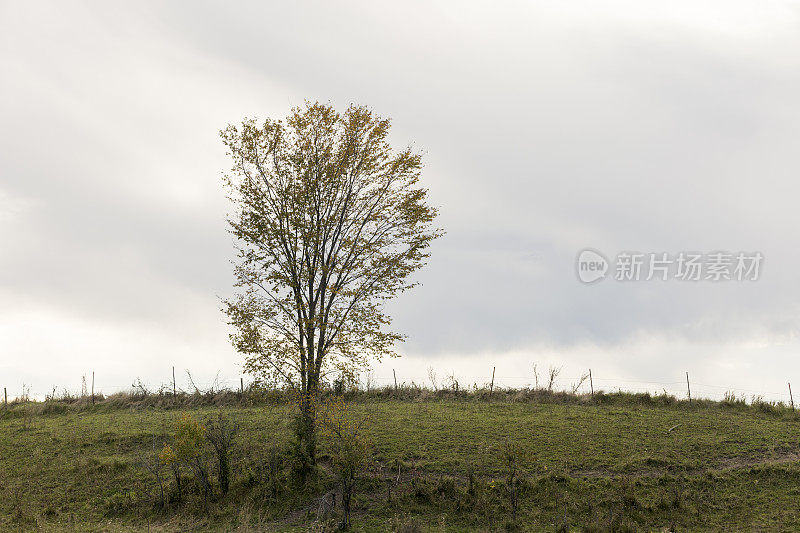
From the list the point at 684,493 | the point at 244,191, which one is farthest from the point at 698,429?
the point at 244,191

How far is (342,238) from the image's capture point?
25.1m

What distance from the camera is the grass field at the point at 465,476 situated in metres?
18.8

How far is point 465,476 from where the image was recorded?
70.3 ft

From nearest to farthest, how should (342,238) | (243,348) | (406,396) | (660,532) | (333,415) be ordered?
1. (660,532)
2. (333,415)
3. (243,348)
4. (342,238)
5. (406,396)

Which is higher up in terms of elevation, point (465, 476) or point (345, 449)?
point (345, 449)

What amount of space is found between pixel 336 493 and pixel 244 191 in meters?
13.8

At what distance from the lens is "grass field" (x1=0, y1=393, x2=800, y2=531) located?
18797mm

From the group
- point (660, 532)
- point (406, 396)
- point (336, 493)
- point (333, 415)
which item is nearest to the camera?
point (660, 532)

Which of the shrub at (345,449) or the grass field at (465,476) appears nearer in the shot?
the shrub at (345,449)

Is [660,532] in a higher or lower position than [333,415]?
lower

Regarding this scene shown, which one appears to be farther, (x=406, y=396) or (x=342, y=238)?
(x=406, y=396)

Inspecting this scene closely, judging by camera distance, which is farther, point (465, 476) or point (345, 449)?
point (465, 476)

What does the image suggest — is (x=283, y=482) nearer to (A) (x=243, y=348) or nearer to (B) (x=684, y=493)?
(A) (x=243, y=348)

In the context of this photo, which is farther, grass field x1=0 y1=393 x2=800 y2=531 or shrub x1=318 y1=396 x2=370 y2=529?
grass field x1=0 y1=393 x2=800 y2=531
